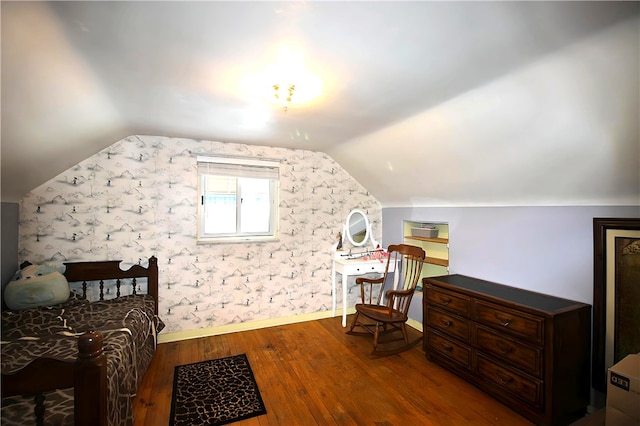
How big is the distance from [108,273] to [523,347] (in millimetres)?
3820

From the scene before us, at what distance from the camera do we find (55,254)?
2.85 m

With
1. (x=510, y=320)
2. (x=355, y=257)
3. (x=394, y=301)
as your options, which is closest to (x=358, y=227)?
(x=355, y=257)

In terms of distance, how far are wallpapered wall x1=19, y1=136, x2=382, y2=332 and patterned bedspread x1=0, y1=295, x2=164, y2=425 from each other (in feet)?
1.82

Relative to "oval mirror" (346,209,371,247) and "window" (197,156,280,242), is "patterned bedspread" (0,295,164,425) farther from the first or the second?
"oval mirror" (346,209,371,247)

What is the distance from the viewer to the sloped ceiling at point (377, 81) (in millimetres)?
1223

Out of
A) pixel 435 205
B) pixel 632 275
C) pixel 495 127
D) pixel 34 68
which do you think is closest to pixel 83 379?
pixel 34 68

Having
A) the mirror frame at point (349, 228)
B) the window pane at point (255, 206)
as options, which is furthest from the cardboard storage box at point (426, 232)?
the window pane at point (255, 206)

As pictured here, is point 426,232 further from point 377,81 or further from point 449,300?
point 377,81

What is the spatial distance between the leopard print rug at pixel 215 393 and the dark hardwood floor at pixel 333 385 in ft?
0.25

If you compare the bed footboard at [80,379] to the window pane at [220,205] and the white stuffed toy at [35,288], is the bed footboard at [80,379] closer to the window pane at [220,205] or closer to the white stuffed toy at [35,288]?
the white stuffed toy at [35,288]

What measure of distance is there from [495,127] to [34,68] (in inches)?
110

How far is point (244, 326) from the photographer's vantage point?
3602mm

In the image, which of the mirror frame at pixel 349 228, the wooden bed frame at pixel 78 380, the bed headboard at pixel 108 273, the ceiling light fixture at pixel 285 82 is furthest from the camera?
the mirror frame at pixel 349 228

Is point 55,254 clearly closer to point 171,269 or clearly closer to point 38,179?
point 38,179
